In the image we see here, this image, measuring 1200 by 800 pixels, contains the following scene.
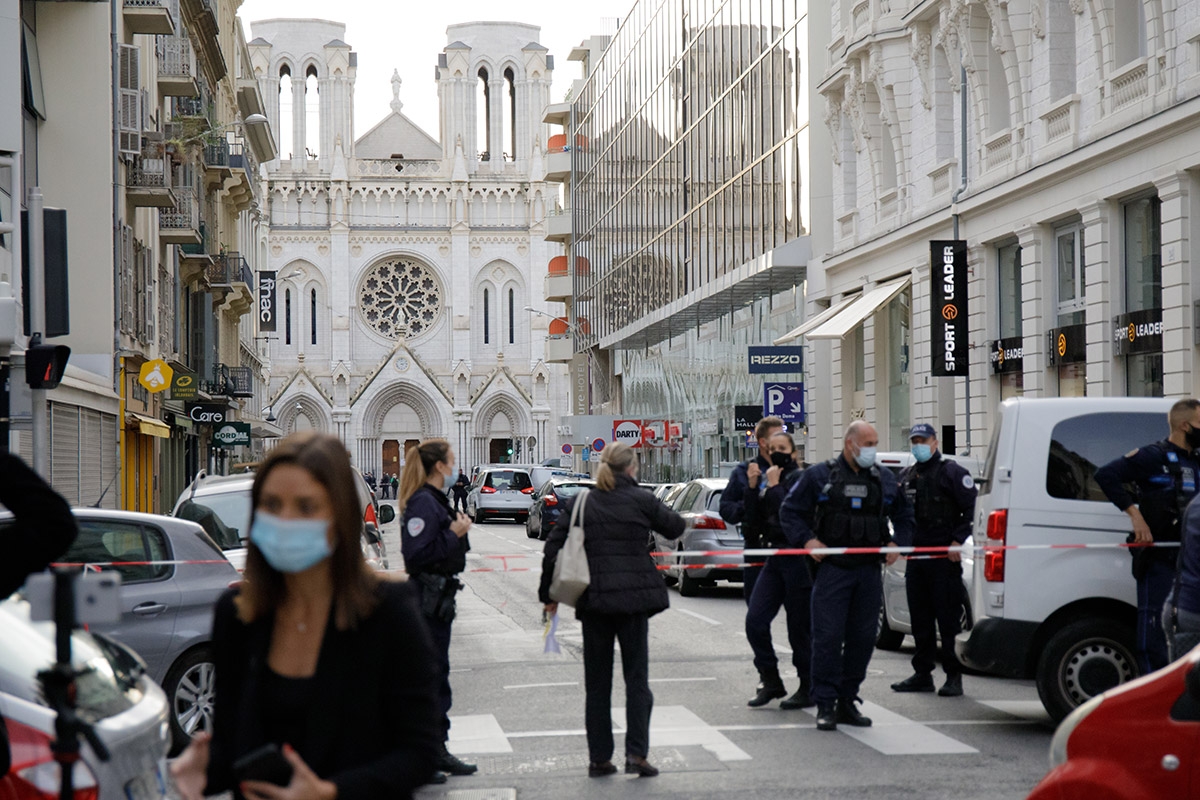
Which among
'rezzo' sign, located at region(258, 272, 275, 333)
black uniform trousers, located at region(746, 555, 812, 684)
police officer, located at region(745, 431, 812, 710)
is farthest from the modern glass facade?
black uniform trousers, located at region(746, 555, 812, 684)

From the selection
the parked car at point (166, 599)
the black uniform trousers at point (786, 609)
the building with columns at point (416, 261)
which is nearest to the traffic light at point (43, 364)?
the parked car at point (166, 599)

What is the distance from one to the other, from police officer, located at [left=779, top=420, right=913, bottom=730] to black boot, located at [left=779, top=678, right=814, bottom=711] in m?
0.69

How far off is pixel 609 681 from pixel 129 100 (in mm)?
21940

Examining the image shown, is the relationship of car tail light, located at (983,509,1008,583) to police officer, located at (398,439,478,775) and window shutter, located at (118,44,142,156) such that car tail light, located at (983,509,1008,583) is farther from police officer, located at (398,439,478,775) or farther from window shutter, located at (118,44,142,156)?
window shutter, located at (118,44,142,156)

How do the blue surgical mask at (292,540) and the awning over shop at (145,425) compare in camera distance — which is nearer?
the blue surgical mask at (292,540)

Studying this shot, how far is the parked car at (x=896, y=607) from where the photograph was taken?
1189cm

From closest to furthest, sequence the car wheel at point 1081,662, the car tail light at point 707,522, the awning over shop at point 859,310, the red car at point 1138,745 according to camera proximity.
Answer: the red car at point 1138,745
the car wheel at point 1081,662
the car tail light at point 707,522
the awning over shop at point 859,310

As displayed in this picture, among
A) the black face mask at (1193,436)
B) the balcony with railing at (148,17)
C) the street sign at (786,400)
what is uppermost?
the balcony with railing at (148,17)

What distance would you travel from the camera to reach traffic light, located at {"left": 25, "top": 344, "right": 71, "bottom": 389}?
13289 mm

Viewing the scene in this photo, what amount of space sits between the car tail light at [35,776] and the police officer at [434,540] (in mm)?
4224

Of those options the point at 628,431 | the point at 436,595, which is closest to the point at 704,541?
the point at 436,595

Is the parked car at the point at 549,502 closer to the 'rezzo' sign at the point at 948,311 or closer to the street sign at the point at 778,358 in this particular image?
the street sign at the point at 778,358

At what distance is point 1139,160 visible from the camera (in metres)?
20.0

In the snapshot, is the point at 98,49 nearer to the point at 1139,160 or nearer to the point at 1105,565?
the point at 1139,160
